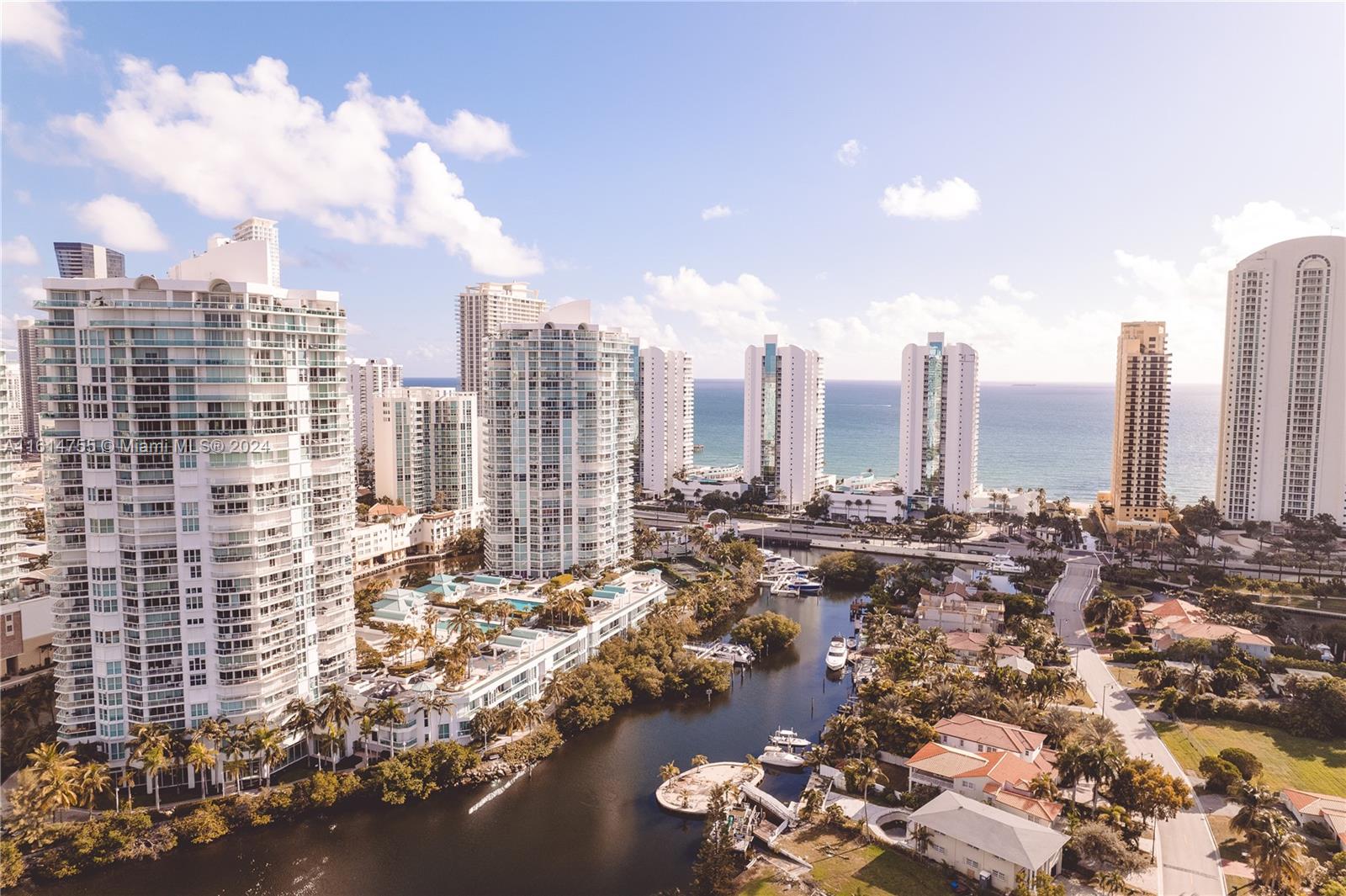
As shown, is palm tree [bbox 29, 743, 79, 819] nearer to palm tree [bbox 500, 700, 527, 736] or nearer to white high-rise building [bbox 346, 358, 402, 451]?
palm tree [bbox 500, 700, 527, 736]

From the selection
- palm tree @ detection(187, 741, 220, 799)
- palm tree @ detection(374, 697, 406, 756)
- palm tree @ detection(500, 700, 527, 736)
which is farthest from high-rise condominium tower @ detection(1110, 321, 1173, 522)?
palm tree @ detection(187, 741, 220, 799)

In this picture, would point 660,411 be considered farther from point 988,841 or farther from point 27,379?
point 27,379

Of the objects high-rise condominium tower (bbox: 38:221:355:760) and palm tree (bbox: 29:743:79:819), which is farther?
high-rise condominium tower (bbox: 38:221:355:760)

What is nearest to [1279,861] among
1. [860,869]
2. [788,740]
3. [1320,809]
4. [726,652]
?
[1320,809]

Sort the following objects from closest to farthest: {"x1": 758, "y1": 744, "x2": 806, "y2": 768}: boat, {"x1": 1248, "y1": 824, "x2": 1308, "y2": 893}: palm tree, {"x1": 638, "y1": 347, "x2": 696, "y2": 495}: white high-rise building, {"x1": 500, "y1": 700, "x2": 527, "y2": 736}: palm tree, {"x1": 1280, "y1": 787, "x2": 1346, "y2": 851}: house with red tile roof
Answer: {"x1": 1248, "y1": 824, "x2": 1308, "y2": 893}: palm tree → {"x1": 1280, "y1": 787, "x2": 1346, "y2": 851}: house with red tile roof → {"x1": 758, "y1": 744, "x2": 806, "y2": 768}: boat → {"x1": 500, "y1": 700, "x2": 527, "y2": 736}: palm tree → {"x1": 638, "y1": 347, "x2": 696, "y2": 495}: white high-rise building

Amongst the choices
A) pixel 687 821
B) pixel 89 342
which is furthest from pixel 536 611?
pixel 89 342

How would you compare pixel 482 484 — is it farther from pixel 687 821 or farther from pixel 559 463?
pixel 687 821
